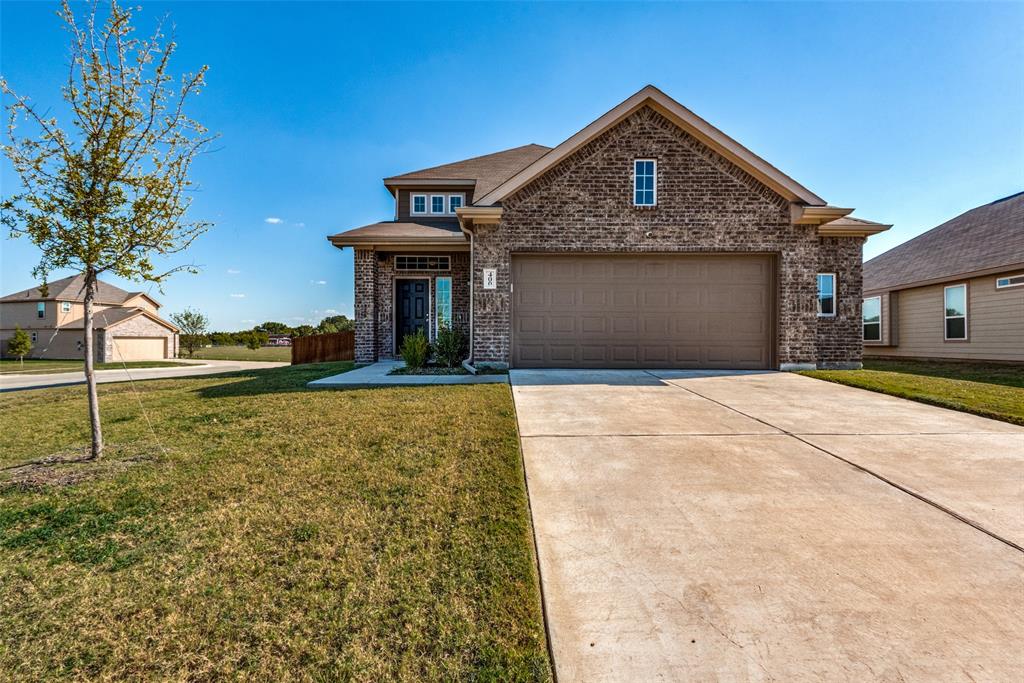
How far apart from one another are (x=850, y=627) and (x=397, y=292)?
39.0ft

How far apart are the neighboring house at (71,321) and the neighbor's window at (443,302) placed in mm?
23747

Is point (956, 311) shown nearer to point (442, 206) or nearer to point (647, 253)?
point (647, 253)

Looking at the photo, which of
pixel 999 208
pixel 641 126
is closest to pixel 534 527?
pixel 641 126

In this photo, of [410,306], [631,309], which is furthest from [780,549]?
[410,306]

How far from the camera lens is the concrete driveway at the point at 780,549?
1.93m

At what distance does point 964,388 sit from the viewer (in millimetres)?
7758

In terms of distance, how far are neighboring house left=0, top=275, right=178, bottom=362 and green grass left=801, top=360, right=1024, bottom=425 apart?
1304 inches

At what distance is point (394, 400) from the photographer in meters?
6.64

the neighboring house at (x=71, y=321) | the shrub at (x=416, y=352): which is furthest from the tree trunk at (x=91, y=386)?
the neighboring house at (x=71, y=321)

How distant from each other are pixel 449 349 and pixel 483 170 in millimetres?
7398

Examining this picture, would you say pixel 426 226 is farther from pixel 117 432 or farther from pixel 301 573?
pixel 301 573

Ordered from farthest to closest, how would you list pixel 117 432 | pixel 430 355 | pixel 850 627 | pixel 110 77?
pixel 430 355, pixel 117 432, pixel 110 77, pixel 850 627

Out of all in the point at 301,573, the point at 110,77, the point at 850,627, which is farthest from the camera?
the point at 110,77

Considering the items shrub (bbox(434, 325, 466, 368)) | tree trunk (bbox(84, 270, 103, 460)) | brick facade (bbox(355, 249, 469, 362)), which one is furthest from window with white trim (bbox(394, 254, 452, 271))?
tree trunk (bbox(84, 270, 103, 460))
